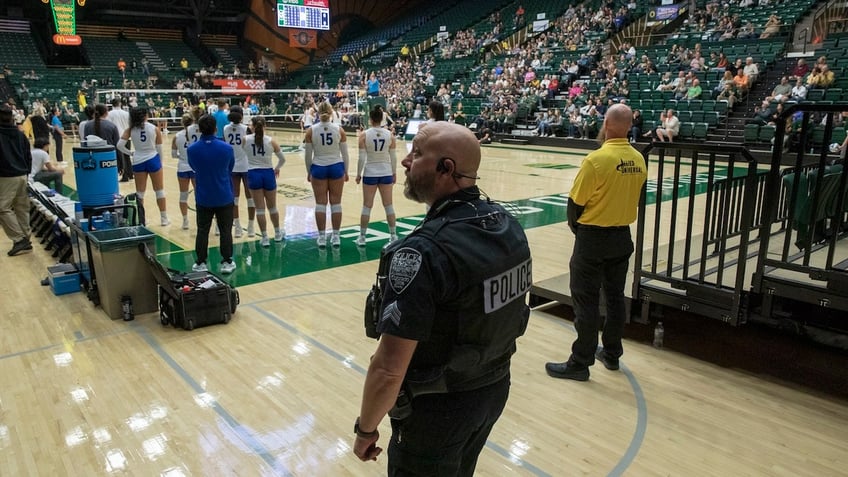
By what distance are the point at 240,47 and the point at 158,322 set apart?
40645 mm

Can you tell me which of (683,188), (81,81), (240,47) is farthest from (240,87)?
(683,188)

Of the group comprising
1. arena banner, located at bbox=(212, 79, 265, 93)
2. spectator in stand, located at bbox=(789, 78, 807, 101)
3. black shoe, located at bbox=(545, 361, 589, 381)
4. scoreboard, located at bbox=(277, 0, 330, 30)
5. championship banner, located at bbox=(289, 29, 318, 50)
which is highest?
scoreboard, located at bbox=(277, 0, 330, 30)

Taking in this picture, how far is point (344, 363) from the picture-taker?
169 inches

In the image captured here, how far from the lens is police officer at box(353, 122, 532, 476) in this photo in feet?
5.36

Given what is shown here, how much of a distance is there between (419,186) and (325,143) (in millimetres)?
5137

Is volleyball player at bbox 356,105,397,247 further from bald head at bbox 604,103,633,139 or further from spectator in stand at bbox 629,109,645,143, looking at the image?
spectator in stand at bbox 629,109,645,143

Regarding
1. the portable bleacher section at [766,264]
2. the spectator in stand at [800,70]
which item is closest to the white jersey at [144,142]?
the portable bleacher section at [766,264]

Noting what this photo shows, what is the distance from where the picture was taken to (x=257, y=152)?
6941 millimetres

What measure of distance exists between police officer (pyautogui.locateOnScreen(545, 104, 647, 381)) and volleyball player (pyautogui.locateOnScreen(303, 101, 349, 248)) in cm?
361

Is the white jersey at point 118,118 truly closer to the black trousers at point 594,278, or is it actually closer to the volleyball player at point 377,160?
the volleyball player at point 377,160

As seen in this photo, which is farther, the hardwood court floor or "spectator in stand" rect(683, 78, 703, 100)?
"spectator in stand" rect(683, 78, 703, 100)

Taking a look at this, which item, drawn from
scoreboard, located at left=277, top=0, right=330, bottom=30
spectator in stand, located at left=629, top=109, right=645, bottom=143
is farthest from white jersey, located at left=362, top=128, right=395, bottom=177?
scoreboard, located at left=277, top=0, right=330, bottom=30

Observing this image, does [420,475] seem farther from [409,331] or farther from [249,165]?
[249,165]

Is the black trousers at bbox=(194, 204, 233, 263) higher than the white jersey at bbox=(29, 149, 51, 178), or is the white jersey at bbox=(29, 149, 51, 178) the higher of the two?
the white jersey at bbox=(29, 149, 51, 178)
